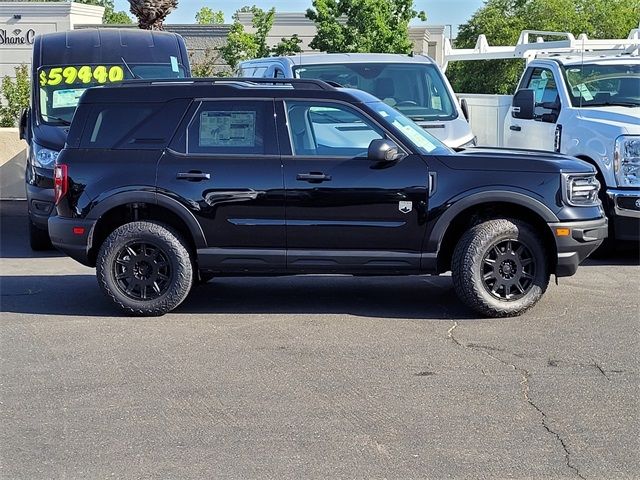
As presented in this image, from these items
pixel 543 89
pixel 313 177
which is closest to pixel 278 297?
pixel 313 177

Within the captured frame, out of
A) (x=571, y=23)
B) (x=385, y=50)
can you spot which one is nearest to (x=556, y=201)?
(x=385, y=50)

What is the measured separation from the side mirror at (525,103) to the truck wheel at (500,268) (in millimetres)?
3974

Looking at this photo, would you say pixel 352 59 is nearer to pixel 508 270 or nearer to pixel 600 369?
pixel 508 270

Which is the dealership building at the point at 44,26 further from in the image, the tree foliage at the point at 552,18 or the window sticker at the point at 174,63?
the window sticker at the point at 174,63

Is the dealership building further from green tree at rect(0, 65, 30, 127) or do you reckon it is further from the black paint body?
the black paint body

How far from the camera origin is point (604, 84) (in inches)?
464

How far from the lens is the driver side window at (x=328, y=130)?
317 inches

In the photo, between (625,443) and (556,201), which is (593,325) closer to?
(556,201)

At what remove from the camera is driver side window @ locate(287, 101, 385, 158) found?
26.4 ft

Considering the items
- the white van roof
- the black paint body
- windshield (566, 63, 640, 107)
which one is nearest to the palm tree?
the white van roof

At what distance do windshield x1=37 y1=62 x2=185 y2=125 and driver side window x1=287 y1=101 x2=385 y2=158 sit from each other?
469 cm

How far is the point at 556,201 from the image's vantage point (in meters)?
7.85

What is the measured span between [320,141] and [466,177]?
1.20 metres

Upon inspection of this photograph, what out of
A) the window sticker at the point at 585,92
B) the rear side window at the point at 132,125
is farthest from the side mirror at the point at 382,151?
the window sticker at the point at 585,92
